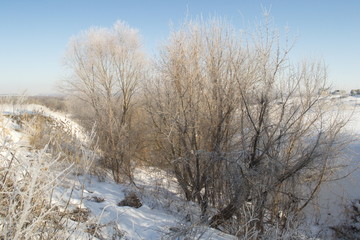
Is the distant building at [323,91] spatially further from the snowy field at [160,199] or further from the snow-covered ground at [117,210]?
the snow-covered ground at [117,210]

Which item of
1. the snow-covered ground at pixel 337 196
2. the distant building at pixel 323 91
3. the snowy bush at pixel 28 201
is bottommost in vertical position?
the snow-covered ground at pixel 337 196

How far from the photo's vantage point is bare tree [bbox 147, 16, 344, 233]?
6664mm

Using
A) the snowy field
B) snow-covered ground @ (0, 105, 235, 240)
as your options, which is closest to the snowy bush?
snow-covered ground @ (0, 105, 235, 240)

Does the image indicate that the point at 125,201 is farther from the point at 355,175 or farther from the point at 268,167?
the point at 355,175

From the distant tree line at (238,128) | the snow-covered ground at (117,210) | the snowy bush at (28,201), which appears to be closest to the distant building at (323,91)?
the distant tree line at (238,128)

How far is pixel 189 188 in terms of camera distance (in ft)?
30.8

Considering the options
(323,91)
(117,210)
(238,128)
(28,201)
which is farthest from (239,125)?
(28,201)

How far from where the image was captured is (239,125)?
780 centimetres

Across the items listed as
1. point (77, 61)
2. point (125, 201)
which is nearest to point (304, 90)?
point (125, 201)

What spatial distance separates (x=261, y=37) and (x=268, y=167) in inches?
125

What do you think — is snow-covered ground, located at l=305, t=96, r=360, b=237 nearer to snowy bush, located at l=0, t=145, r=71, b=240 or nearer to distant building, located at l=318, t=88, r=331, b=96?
distant building, located at l=318, t=88, r=331, b=96

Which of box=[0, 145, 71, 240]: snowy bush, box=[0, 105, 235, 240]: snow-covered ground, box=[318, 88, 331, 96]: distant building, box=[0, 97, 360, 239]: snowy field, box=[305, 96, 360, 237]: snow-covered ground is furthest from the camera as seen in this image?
box=[305, 96, 360, 237]: snow-covered ground

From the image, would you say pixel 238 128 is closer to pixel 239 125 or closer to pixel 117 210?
pixel 239 125

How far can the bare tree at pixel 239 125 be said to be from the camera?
6664 millimetres
